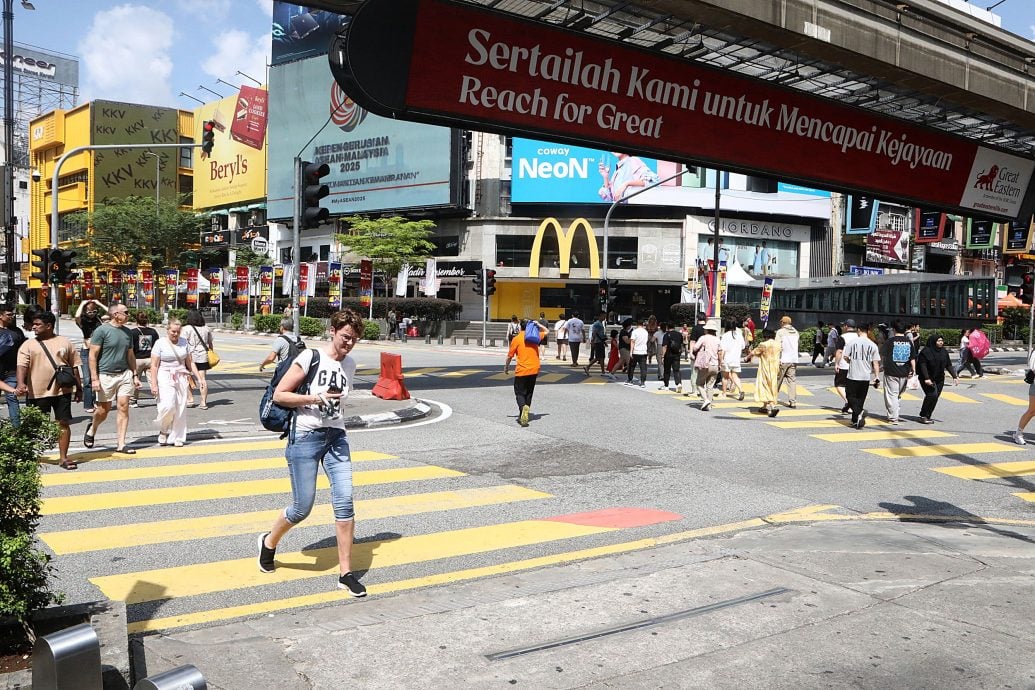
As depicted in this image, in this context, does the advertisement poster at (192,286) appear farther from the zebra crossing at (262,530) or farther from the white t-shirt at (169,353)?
the zebra crossing at (262,530)

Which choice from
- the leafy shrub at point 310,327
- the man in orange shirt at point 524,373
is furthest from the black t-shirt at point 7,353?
the leafy shrub at point 310,327

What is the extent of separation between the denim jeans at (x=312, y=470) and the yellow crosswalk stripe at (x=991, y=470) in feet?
27.4

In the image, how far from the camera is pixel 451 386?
2025 centimetres

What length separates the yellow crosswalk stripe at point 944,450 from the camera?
12.4m

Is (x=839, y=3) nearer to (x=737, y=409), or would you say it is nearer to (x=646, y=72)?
(x=646, y=72)

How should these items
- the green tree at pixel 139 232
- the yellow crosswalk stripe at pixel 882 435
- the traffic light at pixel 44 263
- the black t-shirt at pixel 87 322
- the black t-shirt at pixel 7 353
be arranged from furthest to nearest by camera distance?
the green tree at pixel 139 232
the traffic light at pixel 44 263
the black t-shirt at pixel 87 322
the yellow crosswalk stripe at pixel 882 435
the black t-shirt at pixel 7 353

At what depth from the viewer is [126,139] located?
84.3 m

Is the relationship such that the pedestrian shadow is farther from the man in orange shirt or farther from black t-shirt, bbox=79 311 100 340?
black t-shirt, bbox=79 311 100 340

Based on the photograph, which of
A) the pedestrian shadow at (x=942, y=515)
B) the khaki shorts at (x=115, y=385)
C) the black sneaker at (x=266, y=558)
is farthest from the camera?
the khaki shorts at (x=115, y=385)

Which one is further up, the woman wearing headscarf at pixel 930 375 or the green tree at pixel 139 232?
the green tree at pixel 139 232

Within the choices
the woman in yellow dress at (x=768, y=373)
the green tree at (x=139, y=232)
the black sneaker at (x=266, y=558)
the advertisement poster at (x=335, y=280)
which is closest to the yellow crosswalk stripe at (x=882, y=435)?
the woman in yellow dress at (x=768, y=373)

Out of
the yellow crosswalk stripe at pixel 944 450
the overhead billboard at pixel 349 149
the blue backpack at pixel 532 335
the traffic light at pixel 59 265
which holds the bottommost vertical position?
the yellow crosswalk stripe at pixel 944 450

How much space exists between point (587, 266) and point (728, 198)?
440 inches

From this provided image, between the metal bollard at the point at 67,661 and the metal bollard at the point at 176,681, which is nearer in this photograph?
the metal bollard at the point at 176,681
